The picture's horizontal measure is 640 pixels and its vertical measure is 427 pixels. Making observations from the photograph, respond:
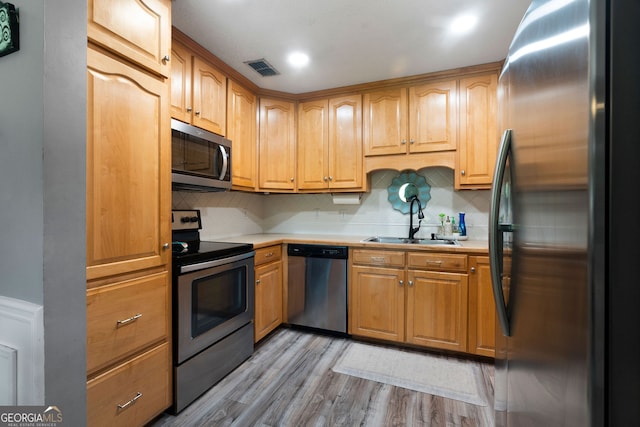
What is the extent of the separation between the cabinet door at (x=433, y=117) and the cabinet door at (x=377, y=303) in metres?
1.15

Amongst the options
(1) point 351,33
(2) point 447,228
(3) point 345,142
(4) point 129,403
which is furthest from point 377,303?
(1) point 351,33

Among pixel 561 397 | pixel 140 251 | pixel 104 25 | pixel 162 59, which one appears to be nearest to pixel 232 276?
pixel 140 251

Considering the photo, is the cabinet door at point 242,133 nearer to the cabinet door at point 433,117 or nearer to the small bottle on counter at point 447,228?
the cabinet door at point 433,117

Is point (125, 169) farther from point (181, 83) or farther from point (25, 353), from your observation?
point (181, 83)

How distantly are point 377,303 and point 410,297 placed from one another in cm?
27

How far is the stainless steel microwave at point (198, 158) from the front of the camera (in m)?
1.76

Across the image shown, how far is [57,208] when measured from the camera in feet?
2.91

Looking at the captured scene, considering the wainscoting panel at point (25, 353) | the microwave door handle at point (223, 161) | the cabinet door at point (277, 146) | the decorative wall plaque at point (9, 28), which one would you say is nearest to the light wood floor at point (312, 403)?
the wainscoting panel at point (25, 353)

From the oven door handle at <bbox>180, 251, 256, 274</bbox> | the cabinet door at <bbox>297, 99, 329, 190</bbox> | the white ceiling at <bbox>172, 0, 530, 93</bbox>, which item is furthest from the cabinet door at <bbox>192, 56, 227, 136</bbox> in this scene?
the oven door handle at <bbox>180, 251, 256, 274</bbox>

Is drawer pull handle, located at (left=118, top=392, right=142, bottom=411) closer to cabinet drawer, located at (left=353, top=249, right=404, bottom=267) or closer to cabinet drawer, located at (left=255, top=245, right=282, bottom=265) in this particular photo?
cabinet drawer, located at (left=255, top=245, right=282, bottom=265)

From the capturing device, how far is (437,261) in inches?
88.5

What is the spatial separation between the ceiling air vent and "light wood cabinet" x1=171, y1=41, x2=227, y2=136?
26 cm

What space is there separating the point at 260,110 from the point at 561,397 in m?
2.89

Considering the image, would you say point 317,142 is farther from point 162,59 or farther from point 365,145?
point 162,59
